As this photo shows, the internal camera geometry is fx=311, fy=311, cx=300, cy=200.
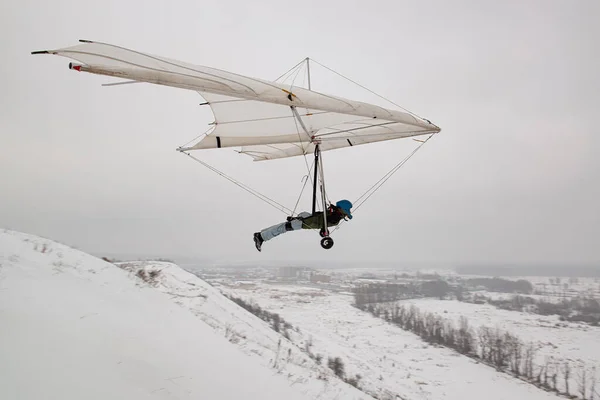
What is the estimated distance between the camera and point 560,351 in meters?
53.9

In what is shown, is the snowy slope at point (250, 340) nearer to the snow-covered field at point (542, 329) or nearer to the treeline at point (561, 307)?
the snow-covered field at point (542, 329)

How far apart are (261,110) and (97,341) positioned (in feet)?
20.7

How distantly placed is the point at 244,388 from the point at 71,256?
860 cm

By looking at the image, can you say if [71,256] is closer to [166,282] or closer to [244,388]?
[244,388]

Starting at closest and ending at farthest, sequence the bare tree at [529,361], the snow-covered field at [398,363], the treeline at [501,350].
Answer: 1. the snow-covered field at [398,363]
2. the treeline at [501,350]
3. the bare tree at [529,361]

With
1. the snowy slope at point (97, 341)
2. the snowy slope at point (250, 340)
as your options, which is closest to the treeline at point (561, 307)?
the snowy slope at point (250, 340)

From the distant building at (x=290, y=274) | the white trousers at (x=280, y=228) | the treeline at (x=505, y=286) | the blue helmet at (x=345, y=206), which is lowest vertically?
the distant building at (x=290, y=274)

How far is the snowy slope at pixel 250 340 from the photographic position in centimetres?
1638

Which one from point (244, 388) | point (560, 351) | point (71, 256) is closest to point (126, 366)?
point (244, 388)

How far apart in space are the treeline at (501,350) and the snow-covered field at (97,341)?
5106cm

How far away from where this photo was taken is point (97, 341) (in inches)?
248

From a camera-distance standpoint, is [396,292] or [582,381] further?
[396,292]

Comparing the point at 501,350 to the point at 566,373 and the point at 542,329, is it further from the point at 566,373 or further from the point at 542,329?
the point at 542,329

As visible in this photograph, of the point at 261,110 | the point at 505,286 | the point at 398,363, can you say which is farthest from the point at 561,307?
the point at 261,110
